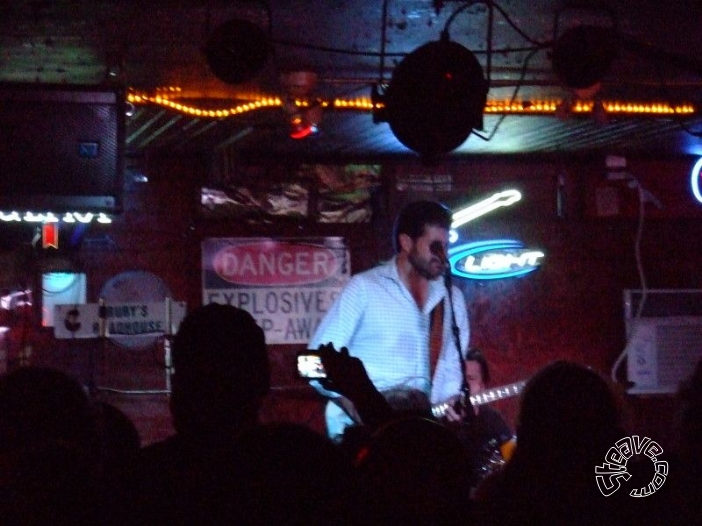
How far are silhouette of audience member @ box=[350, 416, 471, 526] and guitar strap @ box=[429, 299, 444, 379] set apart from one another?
3.27 metres

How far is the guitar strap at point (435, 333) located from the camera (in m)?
5.47

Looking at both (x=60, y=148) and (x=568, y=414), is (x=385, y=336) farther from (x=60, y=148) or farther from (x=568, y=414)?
(x=568, y=414)

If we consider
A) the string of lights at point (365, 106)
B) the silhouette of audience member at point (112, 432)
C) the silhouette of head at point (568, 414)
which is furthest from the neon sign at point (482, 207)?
the silhouette of audience member at point (112, 432)

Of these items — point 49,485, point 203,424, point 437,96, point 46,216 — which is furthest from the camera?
point 46,216

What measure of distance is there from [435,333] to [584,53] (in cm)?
191

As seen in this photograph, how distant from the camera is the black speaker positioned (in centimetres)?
460

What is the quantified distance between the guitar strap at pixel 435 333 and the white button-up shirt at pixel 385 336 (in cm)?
3

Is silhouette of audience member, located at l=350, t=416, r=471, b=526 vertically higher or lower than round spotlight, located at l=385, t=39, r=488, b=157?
lower

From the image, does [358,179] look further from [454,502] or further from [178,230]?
[454,502]

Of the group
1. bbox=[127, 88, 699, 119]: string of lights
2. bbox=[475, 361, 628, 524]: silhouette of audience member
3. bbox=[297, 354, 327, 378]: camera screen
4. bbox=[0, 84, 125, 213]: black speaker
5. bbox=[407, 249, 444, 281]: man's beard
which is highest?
bbox=[127, 88, 699, 119]: string of lights

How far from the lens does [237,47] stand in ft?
13.6

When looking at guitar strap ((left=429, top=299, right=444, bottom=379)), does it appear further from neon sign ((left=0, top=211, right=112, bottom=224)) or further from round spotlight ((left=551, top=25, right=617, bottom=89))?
neon sign ((left=0, top=211, right=112, bottom=224))

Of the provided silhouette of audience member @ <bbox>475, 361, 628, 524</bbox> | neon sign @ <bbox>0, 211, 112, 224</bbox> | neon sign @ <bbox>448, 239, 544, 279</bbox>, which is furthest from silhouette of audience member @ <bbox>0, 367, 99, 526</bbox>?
neon sign @ <bbox>448, 239, 544, 279</bbox>

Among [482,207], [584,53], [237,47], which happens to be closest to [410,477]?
[237,47]
